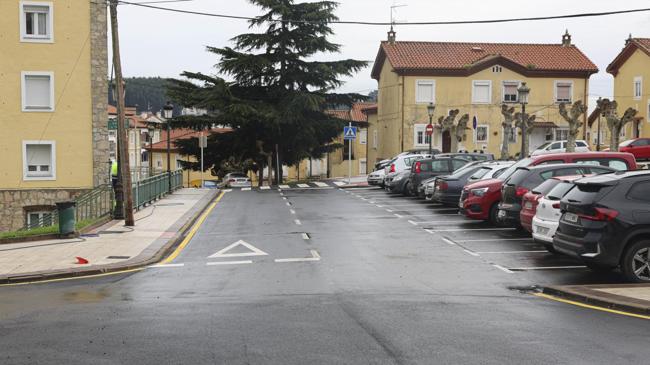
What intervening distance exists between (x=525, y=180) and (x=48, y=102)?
23.5 m

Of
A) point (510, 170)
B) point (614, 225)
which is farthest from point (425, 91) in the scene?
point (614, 225)

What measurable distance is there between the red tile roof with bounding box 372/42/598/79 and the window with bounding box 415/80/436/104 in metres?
0.95

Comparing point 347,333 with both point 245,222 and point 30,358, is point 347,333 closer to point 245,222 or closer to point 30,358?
point 30,358

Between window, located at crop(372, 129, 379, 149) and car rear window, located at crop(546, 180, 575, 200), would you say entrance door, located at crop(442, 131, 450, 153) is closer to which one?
window, located at crop(372, 129, 379, 149)

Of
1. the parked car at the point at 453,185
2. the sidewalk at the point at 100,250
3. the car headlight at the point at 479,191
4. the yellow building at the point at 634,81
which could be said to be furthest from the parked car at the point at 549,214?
the yellow building at the point at 634,81

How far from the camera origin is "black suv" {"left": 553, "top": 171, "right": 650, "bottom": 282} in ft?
37.0

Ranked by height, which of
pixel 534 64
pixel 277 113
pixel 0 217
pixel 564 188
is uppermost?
pixel 534 64

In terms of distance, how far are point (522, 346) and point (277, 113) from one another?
125 ft

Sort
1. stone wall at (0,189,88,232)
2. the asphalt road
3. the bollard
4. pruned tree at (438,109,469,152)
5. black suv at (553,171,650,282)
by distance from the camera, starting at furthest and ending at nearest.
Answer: pruned tree at (438,109,469,152), stone wall at (0,189,88,232), the bollard, black suv at (553,171,650,282), the asphalt road

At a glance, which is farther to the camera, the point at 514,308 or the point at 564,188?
the point at 564,188

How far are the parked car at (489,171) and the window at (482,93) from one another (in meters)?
31.7

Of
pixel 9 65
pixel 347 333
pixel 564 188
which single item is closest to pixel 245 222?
pixel 564 188

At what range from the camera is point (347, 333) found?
26.5ft

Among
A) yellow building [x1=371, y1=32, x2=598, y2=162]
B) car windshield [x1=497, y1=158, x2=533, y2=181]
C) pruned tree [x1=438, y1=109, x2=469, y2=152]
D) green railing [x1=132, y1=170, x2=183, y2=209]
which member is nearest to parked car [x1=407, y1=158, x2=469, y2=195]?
car windshield [x1=497, y1=158, x2=533, y2=181]
